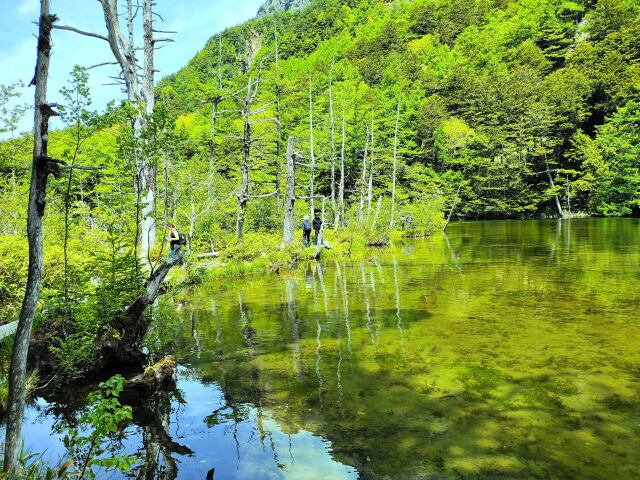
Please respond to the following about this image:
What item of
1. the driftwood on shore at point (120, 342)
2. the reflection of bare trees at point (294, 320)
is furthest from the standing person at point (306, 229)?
the driftwood on shore at point (120, 342)

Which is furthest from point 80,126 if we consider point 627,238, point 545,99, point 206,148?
point 545,99

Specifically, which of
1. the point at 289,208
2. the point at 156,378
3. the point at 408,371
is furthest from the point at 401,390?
the point at 289,208

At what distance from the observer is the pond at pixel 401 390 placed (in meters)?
3.84

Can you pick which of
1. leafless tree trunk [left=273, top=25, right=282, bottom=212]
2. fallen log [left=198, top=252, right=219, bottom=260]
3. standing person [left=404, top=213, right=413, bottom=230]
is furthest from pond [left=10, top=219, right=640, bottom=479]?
standing person [left=404, top=213, right=413, bottom=230]

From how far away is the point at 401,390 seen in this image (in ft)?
17.2

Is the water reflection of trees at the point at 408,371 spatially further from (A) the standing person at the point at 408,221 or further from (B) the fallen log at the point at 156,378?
(A) the standing person at the point at 408,221

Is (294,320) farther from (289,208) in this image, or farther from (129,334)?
(289,208)

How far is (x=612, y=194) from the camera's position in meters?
43.2

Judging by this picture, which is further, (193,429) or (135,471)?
(193,429)

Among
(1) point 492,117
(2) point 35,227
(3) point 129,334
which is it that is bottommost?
(3) point 129,334

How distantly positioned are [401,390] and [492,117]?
52.5m

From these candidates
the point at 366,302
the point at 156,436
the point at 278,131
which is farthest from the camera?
the point at 278,131

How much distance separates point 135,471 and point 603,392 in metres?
4.92

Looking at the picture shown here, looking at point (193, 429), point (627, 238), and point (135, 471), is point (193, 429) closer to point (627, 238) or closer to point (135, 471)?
point (135, 471)
